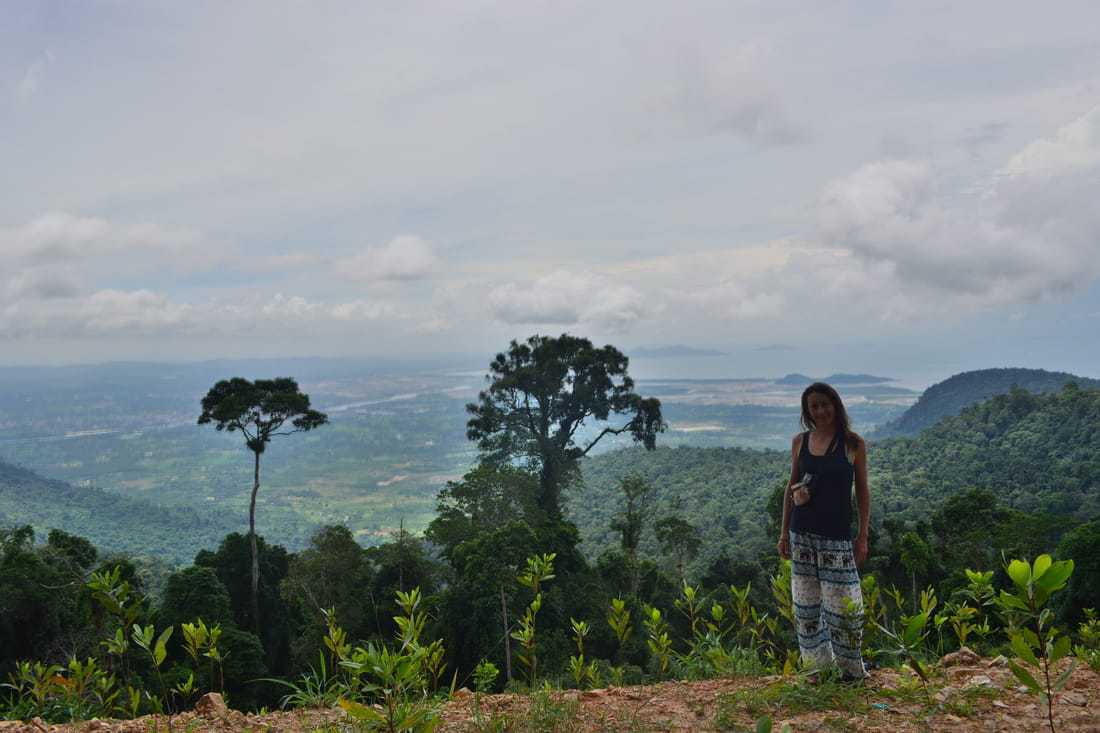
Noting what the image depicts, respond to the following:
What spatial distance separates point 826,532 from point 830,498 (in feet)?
0.54

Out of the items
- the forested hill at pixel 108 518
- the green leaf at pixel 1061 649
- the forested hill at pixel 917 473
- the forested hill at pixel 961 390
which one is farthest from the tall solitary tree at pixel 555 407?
the forested hill at pixel 961 390

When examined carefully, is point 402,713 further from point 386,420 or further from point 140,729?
point 386,420

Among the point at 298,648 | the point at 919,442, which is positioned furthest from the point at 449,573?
the point at 919,442

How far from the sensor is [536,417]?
71.4 feet

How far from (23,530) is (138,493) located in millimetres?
96729

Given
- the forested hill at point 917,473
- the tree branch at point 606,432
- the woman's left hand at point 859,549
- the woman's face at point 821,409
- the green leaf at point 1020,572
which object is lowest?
the forested hill at point 917,473

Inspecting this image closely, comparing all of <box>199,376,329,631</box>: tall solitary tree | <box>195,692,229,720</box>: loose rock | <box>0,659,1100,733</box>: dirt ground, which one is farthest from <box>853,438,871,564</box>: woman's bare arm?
<box>199,376,329,631</box>: tall solitary tree

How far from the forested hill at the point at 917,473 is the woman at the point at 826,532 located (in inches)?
926

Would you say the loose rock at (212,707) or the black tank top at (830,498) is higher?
the black tank top at (830,498)

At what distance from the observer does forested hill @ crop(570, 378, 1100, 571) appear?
32.3 m

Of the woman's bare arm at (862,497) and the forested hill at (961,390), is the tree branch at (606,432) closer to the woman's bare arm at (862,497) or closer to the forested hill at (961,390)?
the woman's bare arm at (862,497)

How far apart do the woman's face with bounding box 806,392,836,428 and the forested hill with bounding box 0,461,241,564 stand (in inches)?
2123

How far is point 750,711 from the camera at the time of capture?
2826 millimetres

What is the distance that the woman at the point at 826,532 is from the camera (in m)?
3.21
